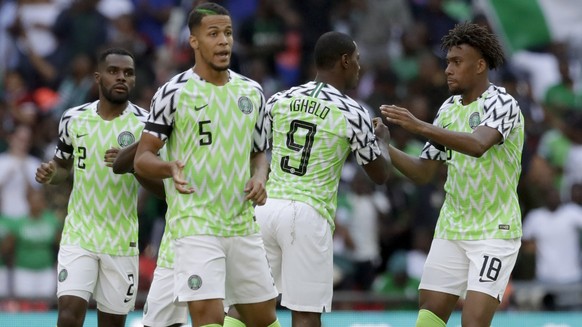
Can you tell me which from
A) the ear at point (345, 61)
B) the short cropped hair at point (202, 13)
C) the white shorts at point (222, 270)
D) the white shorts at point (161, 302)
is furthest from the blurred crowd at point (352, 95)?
the short cropped hair at point (202, 13)

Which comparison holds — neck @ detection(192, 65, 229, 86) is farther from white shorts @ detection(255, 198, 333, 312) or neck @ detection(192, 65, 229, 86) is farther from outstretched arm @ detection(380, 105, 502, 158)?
white shorts @ detection(255, 198, 333, 312)

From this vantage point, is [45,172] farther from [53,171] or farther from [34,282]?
[34,282]

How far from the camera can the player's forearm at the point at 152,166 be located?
9055mm

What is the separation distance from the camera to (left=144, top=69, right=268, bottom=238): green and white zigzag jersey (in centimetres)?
931

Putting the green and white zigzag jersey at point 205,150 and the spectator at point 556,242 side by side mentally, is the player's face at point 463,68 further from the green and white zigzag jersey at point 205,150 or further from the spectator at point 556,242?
the spectator at point 556,242

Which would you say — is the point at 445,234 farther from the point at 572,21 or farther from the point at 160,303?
the point at 572,21

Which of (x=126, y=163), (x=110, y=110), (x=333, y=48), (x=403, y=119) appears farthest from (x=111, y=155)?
(x=403, y=119)

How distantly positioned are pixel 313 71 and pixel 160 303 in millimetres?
8676

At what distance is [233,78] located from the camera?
380 inches

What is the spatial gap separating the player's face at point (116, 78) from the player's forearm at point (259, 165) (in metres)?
2.07

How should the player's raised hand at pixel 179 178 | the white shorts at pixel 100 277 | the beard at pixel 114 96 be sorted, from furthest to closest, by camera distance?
the beard at pixel 114 96
the white shorts at pixel 100 277
the player's raised hand at pixel 179 178

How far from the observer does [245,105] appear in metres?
9.52

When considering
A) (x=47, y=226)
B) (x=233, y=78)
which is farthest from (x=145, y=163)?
(x=47, y=226)

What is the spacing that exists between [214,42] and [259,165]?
969mm
